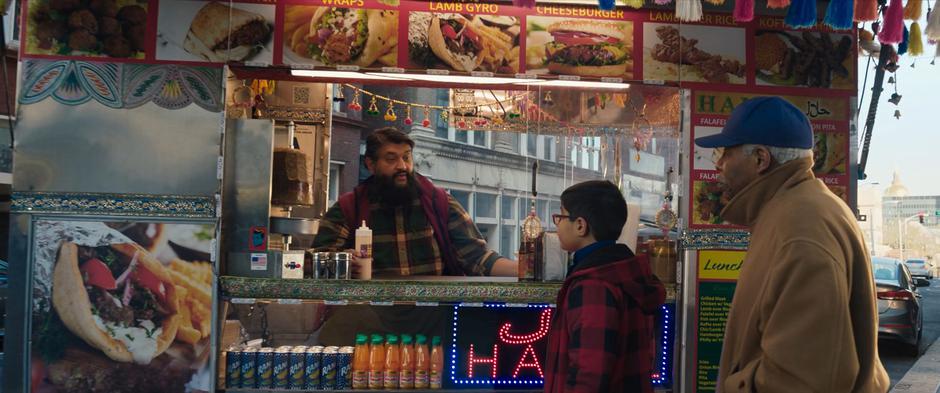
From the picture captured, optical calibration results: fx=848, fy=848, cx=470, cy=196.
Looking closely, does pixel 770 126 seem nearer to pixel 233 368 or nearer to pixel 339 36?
pixel 339 36

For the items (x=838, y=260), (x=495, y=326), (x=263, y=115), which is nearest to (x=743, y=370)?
(x=838, y=260)

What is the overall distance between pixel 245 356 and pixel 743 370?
3963mm

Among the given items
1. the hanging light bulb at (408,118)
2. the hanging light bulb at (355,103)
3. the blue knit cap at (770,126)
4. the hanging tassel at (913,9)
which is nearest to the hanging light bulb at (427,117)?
→ the hanging light bulb at (408,118)

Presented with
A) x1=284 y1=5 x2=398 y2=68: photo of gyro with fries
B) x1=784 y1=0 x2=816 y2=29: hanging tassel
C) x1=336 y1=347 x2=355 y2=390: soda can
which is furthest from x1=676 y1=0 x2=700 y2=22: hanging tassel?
x1=336 y1=347 x2=355 y2=390: soda can

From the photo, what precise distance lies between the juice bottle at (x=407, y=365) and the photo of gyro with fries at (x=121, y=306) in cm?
127

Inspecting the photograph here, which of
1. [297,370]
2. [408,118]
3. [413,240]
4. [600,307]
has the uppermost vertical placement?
[408,118]

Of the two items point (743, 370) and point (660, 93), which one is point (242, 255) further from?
point (743, 370)

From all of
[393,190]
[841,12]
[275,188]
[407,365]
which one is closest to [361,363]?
[407,365]

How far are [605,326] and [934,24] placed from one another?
3.31 m

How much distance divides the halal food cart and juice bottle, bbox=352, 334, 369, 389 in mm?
71

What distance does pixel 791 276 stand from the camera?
7.86ft

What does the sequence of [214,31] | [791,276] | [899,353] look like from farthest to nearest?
1. [899,353]
2. [214,31]
3. [791,276]

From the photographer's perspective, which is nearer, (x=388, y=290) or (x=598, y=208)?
(x=598, y=208)

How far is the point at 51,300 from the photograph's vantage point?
5.42m
